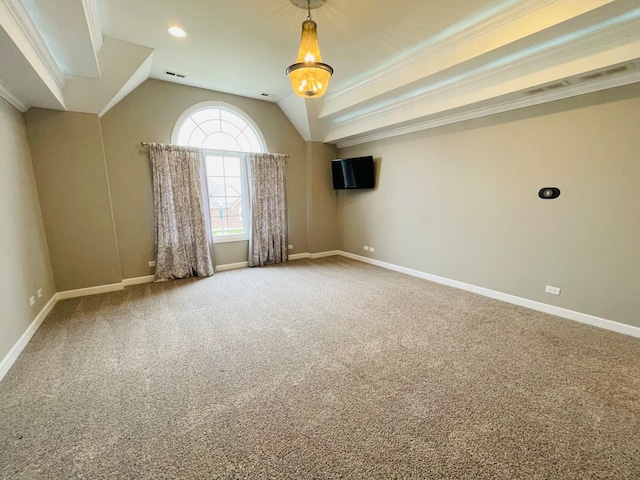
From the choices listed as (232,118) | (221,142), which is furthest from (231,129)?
(221,142)

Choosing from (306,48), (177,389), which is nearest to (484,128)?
(306,48)

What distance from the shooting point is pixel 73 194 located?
3.54 metres

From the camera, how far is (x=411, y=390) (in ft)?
6.36

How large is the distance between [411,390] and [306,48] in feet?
9.56

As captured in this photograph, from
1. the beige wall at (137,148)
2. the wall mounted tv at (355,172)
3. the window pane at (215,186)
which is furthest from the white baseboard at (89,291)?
the wall mounted tv at (355,172)

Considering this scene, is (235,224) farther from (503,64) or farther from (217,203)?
(503,64)

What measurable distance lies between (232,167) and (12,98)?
2.74 metres

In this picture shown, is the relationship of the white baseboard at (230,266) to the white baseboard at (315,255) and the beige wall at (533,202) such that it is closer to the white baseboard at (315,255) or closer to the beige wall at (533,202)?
the white baseboard at (315,255)

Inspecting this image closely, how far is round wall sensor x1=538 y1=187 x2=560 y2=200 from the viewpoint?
3027 millimetres

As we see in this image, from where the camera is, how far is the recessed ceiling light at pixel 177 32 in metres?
2.78

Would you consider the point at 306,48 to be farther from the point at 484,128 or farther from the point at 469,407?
the point at 469,407

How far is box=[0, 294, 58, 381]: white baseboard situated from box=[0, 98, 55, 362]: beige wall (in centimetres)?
4

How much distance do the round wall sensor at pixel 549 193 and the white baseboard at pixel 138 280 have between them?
5.69m

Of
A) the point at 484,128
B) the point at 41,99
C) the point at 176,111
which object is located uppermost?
the point at 176,111
